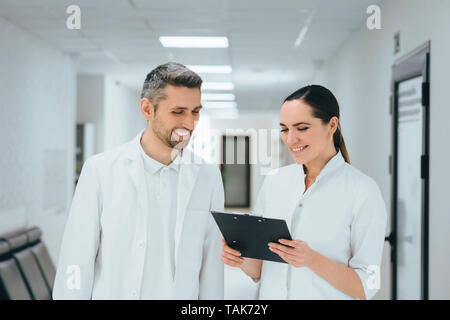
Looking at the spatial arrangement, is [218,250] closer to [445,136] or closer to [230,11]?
[445,136]

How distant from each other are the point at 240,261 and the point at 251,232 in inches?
4.2

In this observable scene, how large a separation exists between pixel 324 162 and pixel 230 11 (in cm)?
173

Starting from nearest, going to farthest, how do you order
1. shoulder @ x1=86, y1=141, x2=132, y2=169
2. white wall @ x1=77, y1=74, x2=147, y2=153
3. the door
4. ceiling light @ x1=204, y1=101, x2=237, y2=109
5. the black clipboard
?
1. the black clipboard
2. shoulder @ x1=86, y1=141, x2=132, y2=169
3. the door
4. ceiling light @ x1=204, y1=101, x2=237, y2=109
5. white wall @ x1=77, y1=74, x2=147, y2=153

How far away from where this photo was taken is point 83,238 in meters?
1.12

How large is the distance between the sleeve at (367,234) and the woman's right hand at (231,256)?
0.26 metres

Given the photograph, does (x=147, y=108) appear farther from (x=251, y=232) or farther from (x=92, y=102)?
(x=92, y=102)

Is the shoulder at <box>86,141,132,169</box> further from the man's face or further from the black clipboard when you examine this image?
the black clipboard

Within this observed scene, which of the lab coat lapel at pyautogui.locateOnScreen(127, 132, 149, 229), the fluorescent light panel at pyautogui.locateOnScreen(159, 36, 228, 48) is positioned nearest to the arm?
the lab coat lapel at pyautogui.locateOnScreen(127, 132, 149, 229)

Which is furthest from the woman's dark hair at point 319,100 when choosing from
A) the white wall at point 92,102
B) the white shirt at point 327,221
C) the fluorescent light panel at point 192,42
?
the white wall at point 92,102

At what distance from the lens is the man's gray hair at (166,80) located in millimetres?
1115

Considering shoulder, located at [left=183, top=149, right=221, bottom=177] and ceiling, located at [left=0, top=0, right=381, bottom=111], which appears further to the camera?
ceiling, located at [left=0, top=0, right=381, bottom=111]

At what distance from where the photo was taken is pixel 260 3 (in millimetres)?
2539

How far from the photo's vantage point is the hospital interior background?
1.78 metres
